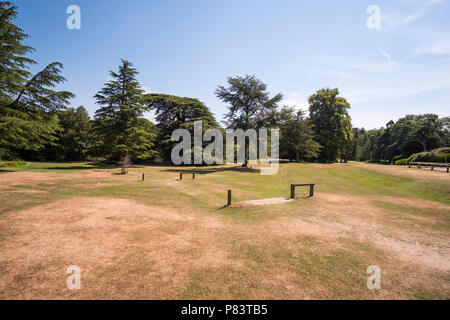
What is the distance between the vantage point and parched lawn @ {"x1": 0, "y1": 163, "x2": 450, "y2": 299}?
4.43 meters

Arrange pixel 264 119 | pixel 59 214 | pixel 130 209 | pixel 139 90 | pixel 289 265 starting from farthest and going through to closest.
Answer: pixel 139 90 < pixel 264 119 < pixel 130 209 < pixel 59 214 < pixel 289 265

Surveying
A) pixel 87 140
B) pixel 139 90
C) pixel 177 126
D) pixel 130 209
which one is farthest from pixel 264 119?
pixel 87 140

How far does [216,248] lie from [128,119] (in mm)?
33440

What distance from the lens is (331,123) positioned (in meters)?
Result: 50.2

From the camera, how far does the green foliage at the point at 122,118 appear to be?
33.2 meters

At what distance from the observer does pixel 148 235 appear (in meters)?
7.09

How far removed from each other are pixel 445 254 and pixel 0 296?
464 inches

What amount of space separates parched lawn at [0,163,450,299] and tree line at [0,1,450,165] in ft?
58.4

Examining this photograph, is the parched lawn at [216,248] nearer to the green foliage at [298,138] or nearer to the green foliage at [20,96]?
the green foliage at [20,96]

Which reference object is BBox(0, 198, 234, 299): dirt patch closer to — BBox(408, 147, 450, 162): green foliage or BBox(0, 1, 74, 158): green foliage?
BBox(0, 1, 74, 158): green foliage

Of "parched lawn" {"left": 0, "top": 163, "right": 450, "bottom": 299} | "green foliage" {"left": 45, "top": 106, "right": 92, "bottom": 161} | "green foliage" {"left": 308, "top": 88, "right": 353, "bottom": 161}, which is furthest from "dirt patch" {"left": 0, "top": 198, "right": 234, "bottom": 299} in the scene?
"green foliage" {"left": 308, "top": 88, "right": 353, "bottom": 161}

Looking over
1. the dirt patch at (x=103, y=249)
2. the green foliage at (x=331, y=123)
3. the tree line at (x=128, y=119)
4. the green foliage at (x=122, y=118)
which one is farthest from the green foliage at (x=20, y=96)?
the green foliage at (x=331, y=123)
